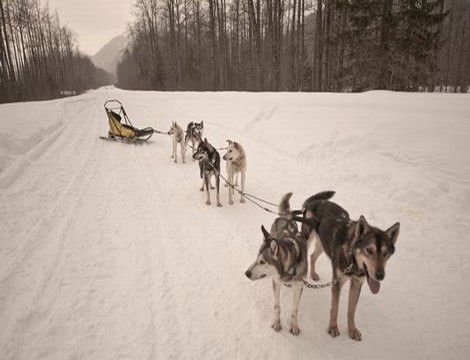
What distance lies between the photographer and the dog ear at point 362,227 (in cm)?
251

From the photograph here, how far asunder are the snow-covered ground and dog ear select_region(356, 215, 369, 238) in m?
1.20

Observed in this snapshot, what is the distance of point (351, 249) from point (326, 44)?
19.5 metres

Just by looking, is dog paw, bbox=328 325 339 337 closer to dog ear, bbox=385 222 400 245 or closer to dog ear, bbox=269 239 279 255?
dog ear, bbox=269 239 279 255

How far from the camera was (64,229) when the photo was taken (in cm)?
486

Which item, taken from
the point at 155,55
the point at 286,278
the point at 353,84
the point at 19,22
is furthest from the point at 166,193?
the point at 19,22

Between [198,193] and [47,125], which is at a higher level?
[47,125]

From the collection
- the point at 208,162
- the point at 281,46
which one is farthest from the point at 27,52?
the point at 208,162

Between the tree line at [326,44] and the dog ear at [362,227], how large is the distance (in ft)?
45.4

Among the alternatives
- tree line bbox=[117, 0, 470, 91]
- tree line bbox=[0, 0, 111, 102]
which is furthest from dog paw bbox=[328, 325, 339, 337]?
tree line bbox=[0, 0, 111, 102]

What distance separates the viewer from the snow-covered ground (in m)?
2.90

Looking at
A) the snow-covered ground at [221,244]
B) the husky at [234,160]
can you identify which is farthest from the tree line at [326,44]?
the husky at [234,160]

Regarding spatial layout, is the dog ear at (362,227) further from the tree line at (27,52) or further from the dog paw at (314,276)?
the tree line at (27,52)

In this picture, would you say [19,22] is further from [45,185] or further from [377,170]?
[377,170]

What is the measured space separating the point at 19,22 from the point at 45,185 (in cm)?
3944
